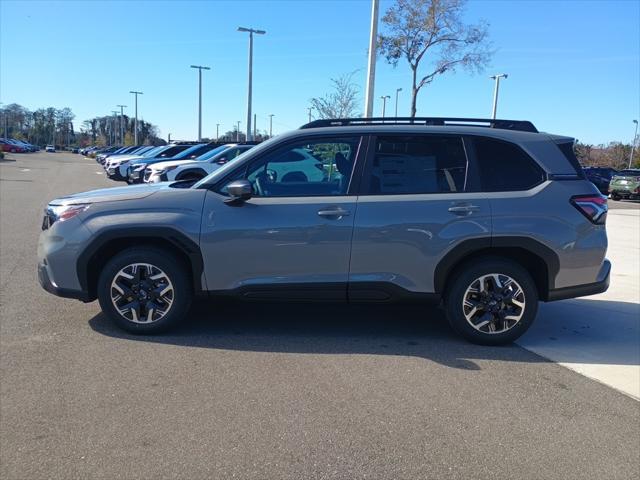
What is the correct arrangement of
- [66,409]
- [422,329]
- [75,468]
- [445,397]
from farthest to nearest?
[422,329] < [445,397] < [66,409] < [75,468]

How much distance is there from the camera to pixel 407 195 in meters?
4.63

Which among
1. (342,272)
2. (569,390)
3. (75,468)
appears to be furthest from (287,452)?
(569,390)

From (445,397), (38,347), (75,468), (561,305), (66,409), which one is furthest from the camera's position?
(561,305)

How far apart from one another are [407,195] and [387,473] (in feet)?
8.04

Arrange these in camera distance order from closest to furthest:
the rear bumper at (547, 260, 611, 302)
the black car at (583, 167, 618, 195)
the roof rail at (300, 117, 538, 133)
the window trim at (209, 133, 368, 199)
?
the window trim at (209, 133, 368, 199), the rear bumper at (547, 260, 611, 302), the roof rail at (300, 117, 538, 133), the black car at (583, 167, 618, 195)

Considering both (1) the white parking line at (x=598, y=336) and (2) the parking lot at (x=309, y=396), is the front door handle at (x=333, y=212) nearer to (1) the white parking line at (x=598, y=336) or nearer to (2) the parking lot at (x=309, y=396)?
(2) the parking lot at (x=309, y=396)

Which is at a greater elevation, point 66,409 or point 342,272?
point 342,272

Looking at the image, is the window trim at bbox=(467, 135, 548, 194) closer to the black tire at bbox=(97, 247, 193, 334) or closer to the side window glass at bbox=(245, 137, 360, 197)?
the side window glass at bbox=(245, 137, 360, 197)

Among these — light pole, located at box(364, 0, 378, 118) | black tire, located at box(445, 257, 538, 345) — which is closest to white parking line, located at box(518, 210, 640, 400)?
black tire, located at box(445, 257, 538, 345)

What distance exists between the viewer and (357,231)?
454 cm

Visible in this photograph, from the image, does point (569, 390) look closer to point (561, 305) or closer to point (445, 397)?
point (445, 397)

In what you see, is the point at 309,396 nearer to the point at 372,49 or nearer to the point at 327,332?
the point at 327,332

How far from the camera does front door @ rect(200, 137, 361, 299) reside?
14.8 feet

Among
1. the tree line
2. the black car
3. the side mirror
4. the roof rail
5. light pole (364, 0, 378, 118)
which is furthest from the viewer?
the tree line
